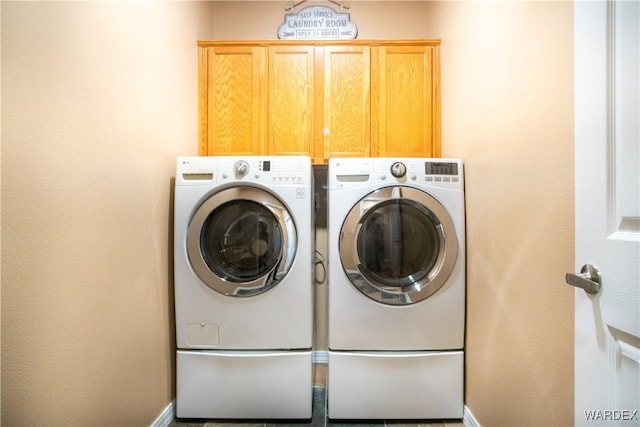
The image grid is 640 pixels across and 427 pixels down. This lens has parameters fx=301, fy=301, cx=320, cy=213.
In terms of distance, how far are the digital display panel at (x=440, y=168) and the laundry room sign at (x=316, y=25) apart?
1.29m

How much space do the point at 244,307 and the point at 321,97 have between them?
1.31m

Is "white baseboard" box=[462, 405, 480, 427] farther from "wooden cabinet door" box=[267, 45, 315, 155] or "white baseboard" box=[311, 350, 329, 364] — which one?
"wooden cabinet door" box=[267, 45, 315, 155]

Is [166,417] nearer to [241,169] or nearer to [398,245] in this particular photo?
[241,169]

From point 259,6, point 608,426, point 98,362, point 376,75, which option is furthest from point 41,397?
point 259,6

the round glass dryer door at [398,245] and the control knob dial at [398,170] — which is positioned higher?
the control knob dial at [398,170]

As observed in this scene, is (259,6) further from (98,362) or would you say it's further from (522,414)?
(522,414)

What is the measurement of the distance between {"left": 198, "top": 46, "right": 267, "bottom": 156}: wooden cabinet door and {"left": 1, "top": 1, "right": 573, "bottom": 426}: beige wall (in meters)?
0.32

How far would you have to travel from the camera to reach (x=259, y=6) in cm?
221

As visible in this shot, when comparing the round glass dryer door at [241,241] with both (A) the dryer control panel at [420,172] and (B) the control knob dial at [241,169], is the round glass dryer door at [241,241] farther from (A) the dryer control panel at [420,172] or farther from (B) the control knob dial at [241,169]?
(A) the dryer control panel at [420,172]

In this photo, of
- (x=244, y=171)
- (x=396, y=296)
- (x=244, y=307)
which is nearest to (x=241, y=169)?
(x=244, y=171)

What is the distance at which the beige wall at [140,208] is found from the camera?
82 centimetres

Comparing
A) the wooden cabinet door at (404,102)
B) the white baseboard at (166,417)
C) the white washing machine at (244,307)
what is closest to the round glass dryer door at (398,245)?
the white washing machine at (244,307)

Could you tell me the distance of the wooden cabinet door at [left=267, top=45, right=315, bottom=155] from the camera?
189 centimetres

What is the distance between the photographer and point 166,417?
145 cm
